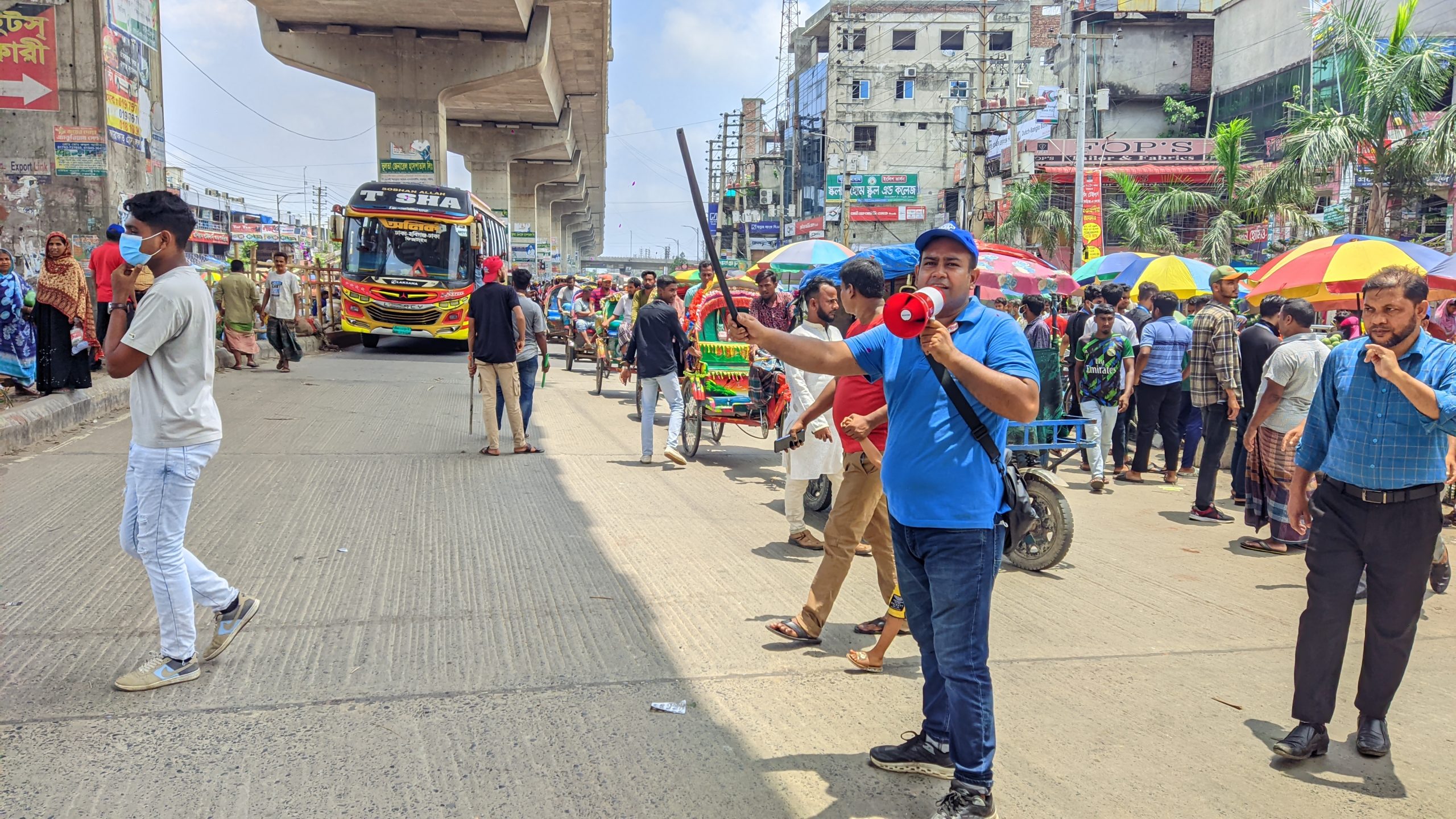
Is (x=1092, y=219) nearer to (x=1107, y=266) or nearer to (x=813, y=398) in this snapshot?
(x=1107, y=266)

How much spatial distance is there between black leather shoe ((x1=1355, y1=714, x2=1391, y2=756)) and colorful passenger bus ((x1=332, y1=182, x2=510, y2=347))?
19461mm

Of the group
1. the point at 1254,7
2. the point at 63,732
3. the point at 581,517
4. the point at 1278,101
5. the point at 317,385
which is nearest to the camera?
the point at 63,732

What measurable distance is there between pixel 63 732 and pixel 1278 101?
41618 mm

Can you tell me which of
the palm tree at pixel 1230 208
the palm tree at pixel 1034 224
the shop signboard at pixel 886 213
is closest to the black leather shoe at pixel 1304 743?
the palm tree at pixel 1230 208

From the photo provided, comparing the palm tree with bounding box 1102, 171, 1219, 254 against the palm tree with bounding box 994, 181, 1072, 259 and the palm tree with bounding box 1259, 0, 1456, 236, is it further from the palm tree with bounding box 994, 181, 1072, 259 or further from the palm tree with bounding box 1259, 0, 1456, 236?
the palm tree with bounding box 1259, 0, 1456, 236

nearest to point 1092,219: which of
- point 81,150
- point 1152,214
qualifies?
point 1152,214

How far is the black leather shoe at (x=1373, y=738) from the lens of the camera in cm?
396

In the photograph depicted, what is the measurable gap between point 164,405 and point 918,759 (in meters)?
3.16

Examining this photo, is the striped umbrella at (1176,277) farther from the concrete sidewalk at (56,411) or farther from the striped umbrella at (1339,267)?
the concrete sidewalk at (56,411)

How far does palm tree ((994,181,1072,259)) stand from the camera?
32.5 m

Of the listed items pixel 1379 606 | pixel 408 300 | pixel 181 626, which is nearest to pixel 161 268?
pixel 181 626

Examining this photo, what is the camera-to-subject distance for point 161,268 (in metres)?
4.22

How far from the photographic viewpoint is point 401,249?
21.5 m

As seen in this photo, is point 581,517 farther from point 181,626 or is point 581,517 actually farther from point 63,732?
point 63,732
